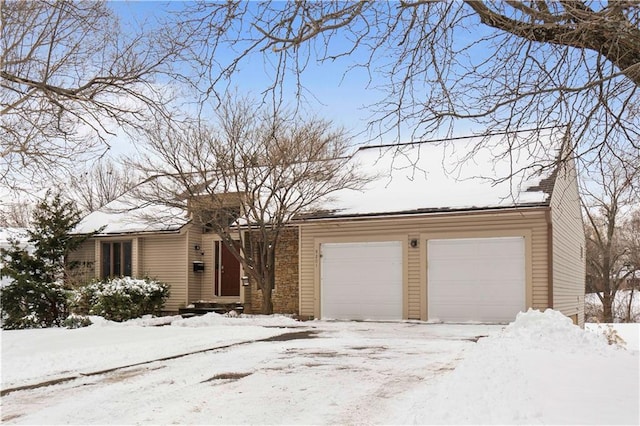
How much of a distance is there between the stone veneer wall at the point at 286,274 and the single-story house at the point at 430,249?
3 cm

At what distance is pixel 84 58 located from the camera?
14117 mm

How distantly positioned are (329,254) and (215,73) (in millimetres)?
12248

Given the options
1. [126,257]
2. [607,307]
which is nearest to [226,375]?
[126,257]

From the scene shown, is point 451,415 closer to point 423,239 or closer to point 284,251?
point 423,239

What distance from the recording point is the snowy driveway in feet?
19.3

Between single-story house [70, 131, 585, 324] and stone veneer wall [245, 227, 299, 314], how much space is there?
0.11 ft

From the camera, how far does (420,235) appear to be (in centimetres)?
1645

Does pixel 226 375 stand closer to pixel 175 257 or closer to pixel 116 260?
pixel 175 257

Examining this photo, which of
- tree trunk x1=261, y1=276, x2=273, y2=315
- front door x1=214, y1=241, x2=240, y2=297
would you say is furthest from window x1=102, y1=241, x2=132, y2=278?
tree trunk x1=261, y1=276, x2=273, y2=315

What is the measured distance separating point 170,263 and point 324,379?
15.1 metres

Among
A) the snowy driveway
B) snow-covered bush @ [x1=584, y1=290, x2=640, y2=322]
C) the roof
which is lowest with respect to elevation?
snow-covered bush @ [x1=584, y1=290, x2=640, y2=322]

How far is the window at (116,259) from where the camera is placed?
22.6 m

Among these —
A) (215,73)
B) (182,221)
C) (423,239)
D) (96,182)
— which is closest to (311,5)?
(215,73)

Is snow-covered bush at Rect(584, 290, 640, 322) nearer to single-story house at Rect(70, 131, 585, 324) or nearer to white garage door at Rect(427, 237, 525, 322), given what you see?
single-story house at Rect(70, 131, 585, 324)
